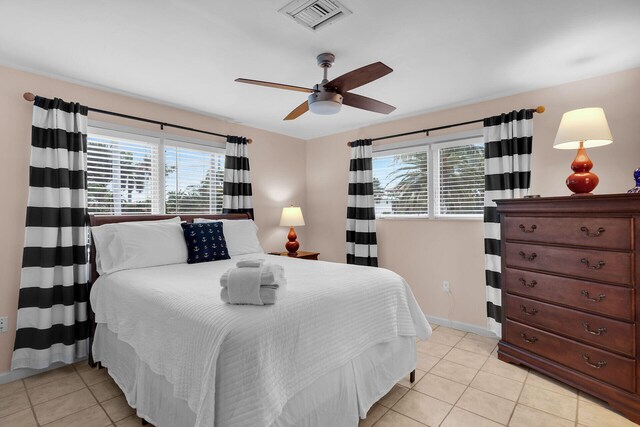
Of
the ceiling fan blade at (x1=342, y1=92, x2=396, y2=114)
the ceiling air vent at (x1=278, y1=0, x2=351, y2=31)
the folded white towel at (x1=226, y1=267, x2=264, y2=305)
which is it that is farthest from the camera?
the ceiling fan blade at (x1=342, y1=92, x2=396, y2=114)

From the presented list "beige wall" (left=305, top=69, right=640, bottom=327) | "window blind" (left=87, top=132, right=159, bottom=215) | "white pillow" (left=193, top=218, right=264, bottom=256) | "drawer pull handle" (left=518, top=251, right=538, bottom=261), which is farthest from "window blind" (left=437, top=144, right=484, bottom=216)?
"window blind" (left=87, top=132, right=159, bottom=215)

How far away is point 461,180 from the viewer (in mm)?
3551

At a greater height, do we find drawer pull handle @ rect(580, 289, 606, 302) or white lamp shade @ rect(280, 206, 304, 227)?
white lamp shade @ rect(280, 206, 304, 227)

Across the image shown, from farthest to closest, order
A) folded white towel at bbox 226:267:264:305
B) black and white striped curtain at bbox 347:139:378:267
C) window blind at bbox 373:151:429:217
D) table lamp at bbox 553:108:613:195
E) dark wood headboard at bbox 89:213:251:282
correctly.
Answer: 1. black and white striped curtain at bbox 347:139:378:267
2. window blind at bbox 373:151:429:217
3. dark wood headboard at bbox 89:213:251:282
4. table lamp at bbox 553:108:613:195
5. folded white towel at bbox 226:267:264:305

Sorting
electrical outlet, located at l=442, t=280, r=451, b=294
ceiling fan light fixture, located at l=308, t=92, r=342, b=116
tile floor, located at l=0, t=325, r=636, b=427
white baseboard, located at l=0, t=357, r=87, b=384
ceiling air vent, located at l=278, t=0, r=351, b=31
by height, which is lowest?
tile floor, located at l=0, t=325, r=636, b=427

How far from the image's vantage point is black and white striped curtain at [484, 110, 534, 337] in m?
3.00

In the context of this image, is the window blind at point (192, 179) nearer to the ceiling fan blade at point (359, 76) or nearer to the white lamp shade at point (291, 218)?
the white lamp shade at point (291, 218)

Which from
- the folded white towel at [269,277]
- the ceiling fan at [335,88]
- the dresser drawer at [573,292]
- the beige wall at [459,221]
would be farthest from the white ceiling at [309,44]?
the dresser drawer at [573,292]

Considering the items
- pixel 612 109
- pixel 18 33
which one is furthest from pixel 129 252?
pixel 612 109

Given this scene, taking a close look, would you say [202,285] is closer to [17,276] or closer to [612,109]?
[17,276]

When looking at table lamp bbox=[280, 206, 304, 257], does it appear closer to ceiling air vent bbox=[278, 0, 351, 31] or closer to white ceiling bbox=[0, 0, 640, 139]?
white ceiling bbox=[0, 0, 640, 139]

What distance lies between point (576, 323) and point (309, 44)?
268 centimetres

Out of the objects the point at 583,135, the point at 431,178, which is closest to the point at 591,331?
the point at 583,135

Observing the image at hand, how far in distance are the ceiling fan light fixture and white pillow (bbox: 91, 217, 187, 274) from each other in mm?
1625
